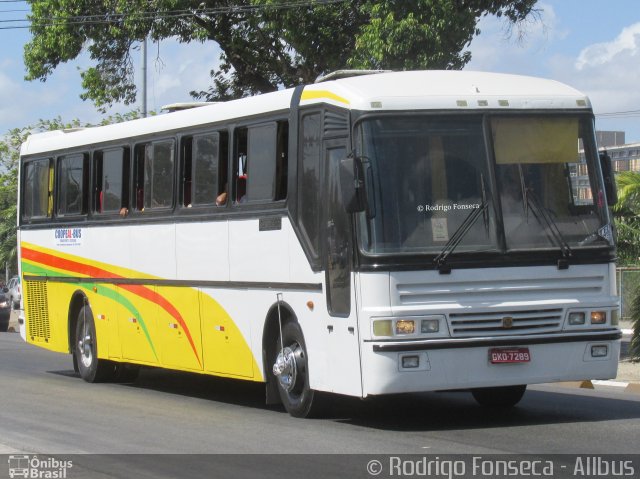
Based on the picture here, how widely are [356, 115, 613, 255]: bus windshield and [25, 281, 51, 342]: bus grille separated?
9.48 m

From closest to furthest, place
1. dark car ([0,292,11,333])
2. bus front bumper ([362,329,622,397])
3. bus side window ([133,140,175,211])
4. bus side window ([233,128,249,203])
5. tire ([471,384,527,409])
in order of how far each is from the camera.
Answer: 1. bus front bumper ([362,329,622,397])
2. tire ([471,384,527,409])
3. bus side window ([233,128,249,203])
4. bus side window ([133,140,175,211])
5. dark car ([0,292,11,333])

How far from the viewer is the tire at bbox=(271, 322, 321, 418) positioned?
13008 millimetres

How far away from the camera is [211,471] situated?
9.84 metres

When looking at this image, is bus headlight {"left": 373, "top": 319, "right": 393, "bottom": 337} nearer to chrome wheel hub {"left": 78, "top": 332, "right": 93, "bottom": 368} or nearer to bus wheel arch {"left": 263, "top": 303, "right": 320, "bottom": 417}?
bus wheel arch {"left": 263, "top": 303, "right": 320, "bottom": 417}

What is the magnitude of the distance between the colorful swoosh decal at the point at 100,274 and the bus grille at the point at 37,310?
0.43 metres

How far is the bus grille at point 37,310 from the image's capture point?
2006cm

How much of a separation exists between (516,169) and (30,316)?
10778 millimetres

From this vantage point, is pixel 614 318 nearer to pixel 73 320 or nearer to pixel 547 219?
pixel 547 219

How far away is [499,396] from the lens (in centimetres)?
1384

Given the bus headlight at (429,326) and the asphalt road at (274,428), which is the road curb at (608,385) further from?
the bus headlight at (429,326)

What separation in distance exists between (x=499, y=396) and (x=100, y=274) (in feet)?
21.5

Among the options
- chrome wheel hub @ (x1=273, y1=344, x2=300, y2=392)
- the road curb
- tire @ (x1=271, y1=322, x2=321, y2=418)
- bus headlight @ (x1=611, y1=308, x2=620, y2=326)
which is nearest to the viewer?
bus headlight @ (x1=611, y1=308, x2=620, y2=326)

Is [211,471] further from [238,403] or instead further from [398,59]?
[398,59]

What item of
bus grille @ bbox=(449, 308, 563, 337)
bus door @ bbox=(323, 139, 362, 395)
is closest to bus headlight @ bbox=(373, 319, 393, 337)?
bus door @ bbox=(323, 139, 362, 395)
